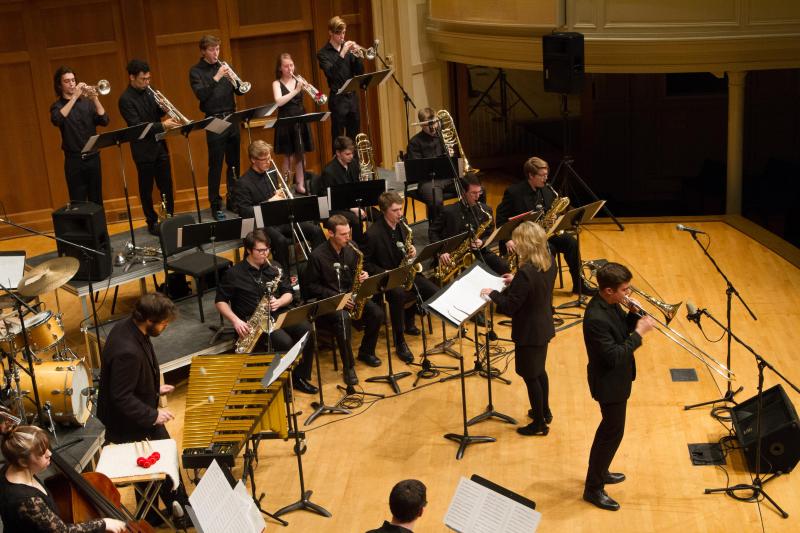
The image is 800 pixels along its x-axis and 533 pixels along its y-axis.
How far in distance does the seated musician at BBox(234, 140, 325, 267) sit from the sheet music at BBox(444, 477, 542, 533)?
188 inches

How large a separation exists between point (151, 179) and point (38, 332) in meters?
3.06

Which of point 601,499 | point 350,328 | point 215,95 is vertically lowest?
point 601,499

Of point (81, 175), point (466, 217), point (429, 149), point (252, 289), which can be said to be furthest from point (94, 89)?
point (466, 217)

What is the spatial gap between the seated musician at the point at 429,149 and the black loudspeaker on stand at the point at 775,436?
14.0 ft

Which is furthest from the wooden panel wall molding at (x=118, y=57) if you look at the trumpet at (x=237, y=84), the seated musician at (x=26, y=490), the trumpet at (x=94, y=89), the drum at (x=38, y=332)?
the seated musician at (x=26, y=490)

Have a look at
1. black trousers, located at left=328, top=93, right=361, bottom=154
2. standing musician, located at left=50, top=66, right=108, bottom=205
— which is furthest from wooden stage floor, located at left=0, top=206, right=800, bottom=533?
A: black trousers, located at left=328, top=93, right=361, bottom=154

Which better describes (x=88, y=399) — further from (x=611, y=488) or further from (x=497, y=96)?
(x=497, y=96)

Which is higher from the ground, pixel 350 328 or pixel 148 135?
pixel 148 135

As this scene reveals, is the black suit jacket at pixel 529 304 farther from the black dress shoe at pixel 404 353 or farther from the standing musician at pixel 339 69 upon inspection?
the standing musician at pixel 339 69

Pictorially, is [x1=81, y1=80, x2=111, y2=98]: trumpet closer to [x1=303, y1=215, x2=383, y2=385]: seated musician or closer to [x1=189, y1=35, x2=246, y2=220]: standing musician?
[x1=189, y1=35, x2=246, y2=220]: standing musician

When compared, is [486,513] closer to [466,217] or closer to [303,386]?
[303,386]

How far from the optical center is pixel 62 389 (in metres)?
6.42

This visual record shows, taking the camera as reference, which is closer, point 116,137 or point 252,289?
point 252,289

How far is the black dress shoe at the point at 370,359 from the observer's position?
838 cm
